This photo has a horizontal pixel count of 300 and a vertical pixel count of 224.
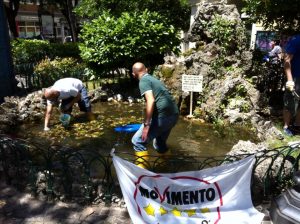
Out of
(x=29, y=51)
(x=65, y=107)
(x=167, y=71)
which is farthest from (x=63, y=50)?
(x=65, y=107)

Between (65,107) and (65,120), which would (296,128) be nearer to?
(65,120)

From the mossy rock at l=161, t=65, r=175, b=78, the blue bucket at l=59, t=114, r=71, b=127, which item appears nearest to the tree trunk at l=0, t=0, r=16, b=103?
the blue bucket at l=59, t=114, r=71, b=127

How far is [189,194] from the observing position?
3.77 meters

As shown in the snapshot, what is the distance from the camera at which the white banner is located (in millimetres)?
3758

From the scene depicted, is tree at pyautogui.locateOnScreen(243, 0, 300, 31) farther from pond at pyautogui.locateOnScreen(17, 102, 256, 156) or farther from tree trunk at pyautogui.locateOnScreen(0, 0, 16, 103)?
tree trunk at pyautogui.locateOnScreen(0, 0, 16, 103)

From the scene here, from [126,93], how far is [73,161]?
6387mm

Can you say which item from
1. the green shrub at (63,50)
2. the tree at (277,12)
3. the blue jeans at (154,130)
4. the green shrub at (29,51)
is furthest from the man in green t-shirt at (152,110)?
the green shrub at (63,50)

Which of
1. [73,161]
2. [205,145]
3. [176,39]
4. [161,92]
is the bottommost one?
[205,145]

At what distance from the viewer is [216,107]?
8047 millimetres

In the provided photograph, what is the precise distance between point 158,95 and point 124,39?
5.64 meters

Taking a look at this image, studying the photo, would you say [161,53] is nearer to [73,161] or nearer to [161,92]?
[161,92]

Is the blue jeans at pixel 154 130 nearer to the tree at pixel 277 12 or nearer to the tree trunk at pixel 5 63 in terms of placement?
the tree at pixel 277 12

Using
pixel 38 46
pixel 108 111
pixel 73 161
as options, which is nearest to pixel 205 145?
pixel 73 161

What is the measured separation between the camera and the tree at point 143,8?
46.4 feet
